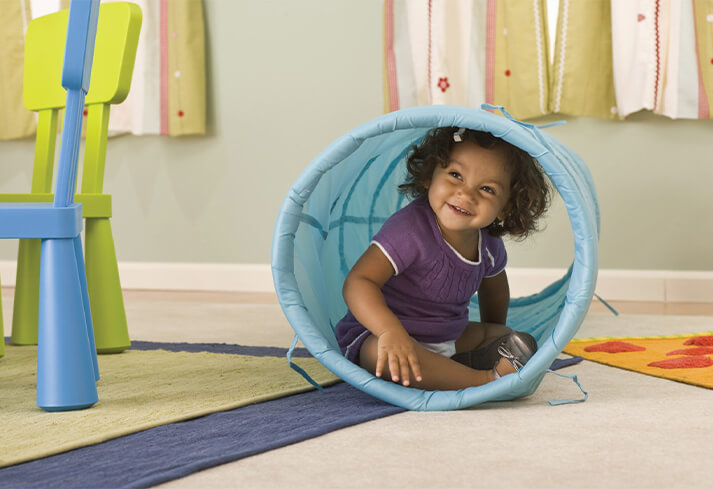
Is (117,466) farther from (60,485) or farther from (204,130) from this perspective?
(204,130)

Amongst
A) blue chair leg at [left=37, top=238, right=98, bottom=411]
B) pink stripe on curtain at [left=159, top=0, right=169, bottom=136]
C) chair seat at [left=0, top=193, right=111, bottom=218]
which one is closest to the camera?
blue chair leg at [left=37, top=238, right=98, bottom=411]

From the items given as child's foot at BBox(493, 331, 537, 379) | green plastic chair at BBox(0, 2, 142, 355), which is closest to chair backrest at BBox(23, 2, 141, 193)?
green plastic chair at BBox(0, 2, 142, 355)

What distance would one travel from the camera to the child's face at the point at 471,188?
1.28 metres

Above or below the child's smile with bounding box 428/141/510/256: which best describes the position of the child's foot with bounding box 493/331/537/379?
below

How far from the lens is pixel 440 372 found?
1.24 metres

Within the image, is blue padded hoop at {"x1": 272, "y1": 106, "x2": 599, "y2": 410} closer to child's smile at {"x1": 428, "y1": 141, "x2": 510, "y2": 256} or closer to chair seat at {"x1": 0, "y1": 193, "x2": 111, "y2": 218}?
child's smile at {"x1": 428, "y1": 141, "x2": 510, "y2": 256}

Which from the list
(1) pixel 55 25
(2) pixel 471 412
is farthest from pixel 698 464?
(1) pixel 55 25

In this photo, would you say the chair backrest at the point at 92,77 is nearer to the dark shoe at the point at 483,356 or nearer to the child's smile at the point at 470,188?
the child's smile at the point at 470,188

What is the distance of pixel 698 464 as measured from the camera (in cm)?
89

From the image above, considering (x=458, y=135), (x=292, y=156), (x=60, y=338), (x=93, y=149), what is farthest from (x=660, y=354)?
(x=292, y=156)

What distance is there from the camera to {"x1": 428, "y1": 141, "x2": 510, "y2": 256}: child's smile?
4.20 feet

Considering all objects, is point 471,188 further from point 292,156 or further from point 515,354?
point 292,156

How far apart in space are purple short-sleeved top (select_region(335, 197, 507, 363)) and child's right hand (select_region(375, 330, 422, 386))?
0.14 m

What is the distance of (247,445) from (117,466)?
146mm
